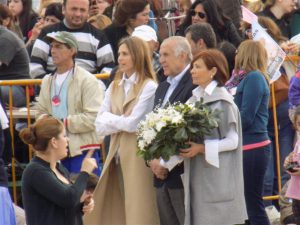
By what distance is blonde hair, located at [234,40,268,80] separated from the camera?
35.4ft

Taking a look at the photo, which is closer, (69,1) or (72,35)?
(72,35)

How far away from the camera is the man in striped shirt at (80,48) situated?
12.2 m

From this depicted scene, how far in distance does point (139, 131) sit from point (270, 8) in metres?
4.45

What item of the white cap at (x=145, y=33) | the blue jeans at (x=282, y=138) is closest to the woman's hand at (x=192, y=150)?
the white cap at (x=145, y=33)

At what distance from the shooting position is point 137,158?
10.2 m

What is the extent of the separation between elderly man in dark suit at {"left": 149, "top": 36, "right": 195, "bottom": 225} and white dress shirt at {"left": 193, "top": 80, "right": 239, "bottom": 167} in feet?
0.87

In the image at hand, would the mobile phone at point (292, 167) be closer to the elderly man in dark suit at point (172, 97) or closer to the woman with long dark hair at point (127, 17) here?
the elderly man in dark suit at point (172, 97)

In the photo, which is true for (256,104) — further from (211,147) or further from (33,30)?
(33,30)

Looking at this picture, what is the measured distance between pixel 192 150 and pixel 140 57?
49.4 inches

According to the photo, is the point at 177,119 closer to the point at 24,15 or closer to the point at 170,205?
the point at 170,205

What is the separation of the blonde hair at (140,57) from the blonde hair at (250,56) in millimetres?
937

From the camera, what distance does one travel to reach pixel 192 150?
945cm

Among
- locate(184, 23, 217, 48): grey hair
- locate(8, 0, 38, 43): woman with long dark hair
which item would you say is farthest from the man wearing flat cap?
locate(8, 0, 38, 43): woman with long dark hair

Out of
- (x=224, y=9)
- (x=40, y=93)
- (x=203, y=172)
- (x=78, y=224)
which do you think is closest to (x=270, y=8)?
(x=224, y=9)
